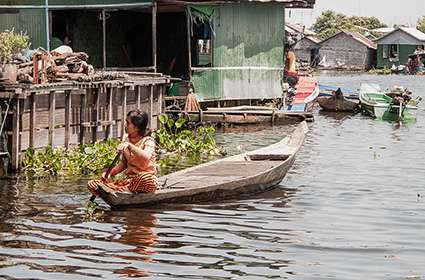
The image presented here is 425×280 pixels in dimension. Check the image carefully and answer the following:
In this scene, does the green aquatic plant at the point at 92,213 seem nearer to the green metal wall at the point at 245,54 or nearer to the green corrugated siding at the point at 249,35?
the green metal wall at the point at 245,54

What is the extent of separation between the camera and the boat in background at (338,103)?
3165 cm

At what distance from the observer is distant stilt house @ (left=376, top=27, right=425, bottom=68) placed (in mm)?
74125

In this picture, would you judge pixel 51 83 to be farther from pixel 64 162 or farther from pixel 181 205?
pixel 181 205

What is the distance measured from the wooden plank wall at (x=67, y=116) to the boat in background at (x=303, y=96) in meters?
9.23

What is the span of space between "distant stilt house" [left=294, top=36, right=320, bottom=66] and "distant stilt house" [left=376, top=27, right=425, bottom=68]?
572 centimetres

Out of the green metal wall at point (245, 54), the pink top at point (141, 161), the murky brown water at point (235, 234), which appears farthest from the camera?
the green metal wall at point (245, 54)

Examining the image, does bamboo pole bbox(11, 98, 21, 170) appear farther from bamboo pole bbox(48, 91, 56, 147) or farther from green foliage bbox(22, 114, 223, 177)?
bamboo pole bbox(48, 91, 56, 147)

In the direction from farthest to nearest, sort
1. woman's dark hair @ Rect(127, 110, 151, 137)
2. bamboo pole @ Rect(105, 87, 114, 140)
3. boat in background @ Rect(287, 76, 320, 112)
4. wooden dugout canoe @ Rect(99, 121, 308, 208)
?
boat in background @ Rect(287, 76, 320, 112)
bamboo pole @ Rect(105, 87, 114, 140)
wooden dugout canoe @ Rect(99, 121, 308, 208)
woman's dark hair @ Rect(127, 110, 151, 137)

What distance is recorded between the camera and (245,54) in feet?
86.9

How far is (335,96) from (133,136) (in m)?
21.8

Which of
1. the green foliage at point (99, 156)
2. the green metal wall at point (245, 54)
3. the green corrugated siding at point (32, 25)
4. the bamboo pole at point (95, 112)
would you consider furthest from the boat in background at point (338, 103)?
the bamboo pole at point (95, 112)

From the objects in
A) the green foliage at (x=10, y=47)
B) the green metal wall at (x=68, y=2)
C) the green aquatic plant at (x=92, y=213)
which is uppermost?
the green metal wall at (x=68, y=2)

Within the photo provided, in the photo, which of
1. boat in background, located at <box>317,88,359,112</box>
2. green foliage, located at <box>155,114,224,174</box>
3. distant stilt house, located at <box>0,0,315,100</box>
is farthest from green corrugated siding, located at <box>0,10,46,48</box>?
boat in background, located at <box>317,88,359,112</box>

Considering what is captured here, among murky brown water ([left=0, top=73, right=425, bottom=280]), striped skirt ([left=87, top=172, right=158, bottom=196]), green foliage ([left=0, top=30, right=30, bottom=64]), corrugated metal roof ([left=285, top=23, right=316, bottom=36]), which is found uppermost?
corrugated metal roof ([left=285, top=23, right=316, bottom=36])
